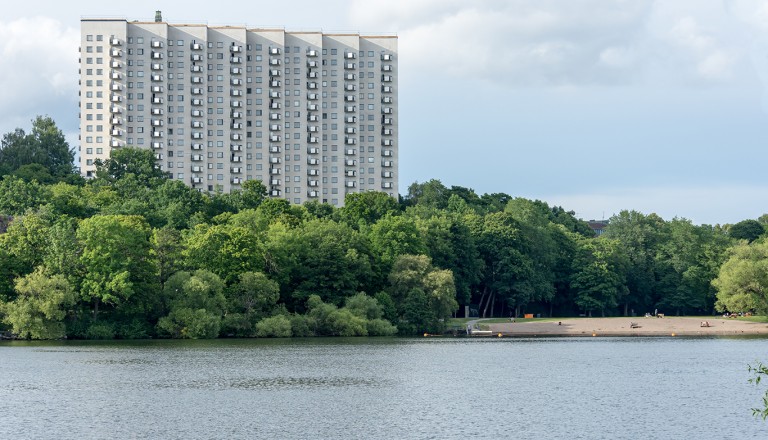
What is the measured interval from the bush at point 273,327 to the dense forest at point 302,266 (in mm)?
171

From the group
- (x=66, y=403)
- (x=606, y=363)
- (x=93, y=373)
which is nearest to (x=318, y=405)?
(x=66, y=403)

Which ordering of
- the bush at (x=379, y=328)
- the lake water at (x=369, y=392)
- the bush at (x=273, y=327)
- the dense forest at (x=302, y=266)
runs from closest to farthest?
the lake water at (x=369, y=392) < the dense forest at (x=302, y=266) < the bush at (x=273, y=327) < the bush at (x=379, y=328)

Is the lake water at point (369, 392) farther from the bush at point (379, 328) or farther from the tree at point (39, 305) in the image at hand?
the bush at point (379, 328)

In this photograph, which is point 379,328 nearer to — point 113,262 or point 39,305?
point 113,262

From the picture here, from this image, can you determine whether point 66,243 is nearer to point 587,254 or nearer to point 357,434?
point 357,434

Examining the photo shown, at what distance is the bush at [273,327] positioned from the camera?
125438 millimetres

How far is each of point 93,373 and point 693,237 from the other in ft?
453

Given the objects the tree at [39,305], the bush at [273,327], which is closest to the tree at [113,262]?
the tree at [39,305]

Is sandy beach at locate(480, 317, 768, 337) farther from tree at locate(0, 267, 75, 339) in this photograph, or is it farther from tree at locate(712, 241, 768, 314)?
tree at locate(0, 267, 75, 339)

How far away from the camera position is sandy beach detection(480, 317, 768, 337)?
481 ft

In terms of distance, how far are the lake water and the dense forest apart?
36.0 feet

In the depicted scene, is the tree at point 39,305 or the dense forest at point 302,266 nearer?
the tree at point 39,305

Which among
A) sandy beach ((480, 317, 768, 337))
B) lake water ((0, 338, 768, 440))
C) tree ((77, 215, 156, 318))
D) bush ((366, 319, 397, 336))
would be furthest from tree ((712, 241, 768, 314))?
tree ((77, 215, 156, 318))

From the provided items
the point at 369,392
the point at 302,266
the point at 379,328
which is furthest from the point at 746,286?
the point at 369,392
